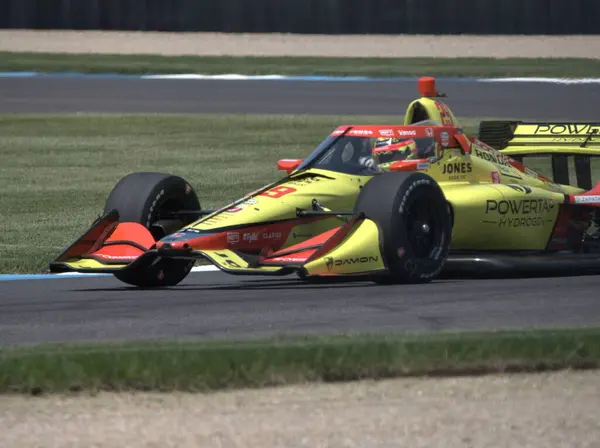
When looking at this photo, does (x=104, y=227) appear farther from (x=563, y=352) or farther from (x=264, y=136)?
(x=264, y=136)

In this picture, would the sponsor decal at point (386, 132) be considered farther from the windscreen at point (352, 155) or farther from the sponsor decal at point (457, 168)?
the sponsor decal at point (457, 168)

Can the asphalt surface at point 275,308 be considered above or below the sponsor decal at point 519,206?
below

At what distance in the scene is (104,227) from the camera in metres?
9.81

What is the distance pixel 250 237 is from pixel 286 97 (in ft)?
47.3

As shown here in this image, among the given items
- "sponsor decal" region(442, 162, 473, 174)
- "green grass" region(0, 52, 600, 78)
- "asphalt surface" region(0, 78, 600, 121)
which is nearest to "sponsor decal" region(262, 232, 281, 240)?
"sponsor decal" region(442, 162, 473, 174)

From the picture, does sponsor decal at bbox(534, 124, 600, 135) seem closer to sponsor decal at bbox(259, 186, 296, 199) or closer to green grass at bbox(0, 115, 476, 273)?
sponsor decal at bbox(259, 186, 296, 199)

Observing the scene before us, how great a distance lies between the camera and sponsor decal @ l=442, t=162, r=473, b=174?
34.0 ft

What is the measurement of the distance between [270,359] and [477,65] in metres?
22.5

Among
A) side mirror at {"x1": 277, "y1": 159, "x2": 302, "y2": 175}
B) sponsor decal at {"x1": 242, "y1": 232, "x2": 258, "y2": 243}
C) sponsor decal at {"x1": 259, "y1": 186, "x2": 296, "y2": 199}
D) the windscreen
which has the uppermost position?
the windscreen

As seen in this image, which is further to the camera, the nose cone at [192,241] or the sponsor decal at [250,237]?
the sponsor decal at [250,237]

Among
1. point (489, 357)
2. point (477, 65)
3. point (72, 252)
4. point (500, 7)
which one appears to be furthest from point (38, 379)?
point (500, 7)

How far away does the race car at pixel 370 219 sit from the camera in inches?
361

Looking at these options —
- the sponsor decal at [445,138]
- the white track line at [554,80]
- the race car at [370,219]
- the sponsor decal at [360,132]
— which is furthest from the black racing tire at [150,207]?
the white track line at [554,80]

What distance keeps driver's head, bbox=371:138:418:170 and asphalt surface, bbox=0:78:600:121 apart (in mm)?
11213
